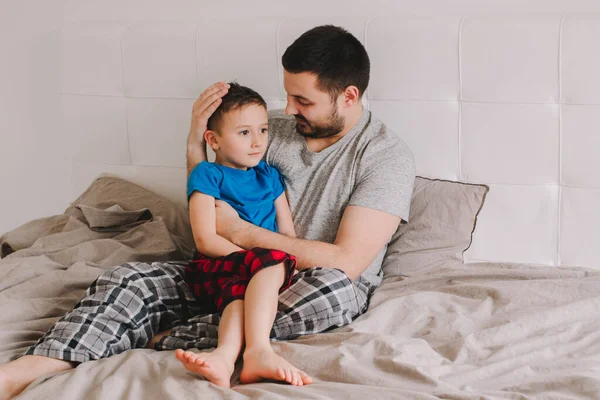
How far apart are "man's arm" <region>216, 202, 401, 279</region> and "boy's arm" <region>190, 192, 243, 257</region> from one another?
0.11 ft

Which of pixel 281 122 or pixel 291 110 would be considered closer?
pixel 291 110

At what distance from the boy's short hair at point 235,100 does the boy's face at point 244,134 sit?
10 millimetres

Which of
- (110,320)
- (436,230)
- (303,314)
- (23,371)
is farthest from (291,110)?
(23,371)

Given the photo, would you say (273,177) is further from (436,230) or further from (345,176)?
(436,230)

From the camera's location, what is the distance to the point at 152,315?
1.87 m

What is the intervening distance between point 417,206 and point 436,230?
0.09 metres

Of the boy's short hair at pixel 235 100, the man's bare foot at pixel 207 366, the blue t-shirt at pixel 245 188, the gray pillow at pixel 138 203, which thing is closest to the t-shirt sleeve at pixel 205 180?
the blue t-shirt at pixel 245 188

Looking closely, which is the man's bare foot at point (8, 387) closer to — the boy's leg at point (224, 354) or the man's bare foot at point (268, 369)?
the boy's leg at point (224, 354)

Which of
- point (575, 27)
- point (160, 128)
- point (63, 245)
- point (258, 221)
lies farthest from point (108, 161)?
point (575, 27)

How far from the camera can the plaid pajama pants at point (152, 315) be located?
67.9 inches

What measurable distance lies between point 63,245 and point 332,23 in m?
0.99

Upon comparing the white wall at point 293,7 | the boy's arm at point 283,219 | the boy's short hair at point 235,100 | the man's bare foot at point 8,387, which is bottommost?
the man's bare foot at point 8,387

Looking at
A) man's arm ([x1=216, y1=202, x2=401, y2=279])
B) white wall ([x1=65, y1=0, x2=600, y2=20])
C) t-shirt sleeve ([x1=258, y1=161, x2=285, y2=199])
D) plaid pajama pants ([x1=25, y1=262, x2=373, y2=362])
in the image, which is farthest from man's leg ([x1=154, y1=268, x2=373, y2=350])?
white wall ([x1=65, y1=0, x2=600, y2=20])

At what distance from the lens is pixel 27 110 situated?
3086mm
